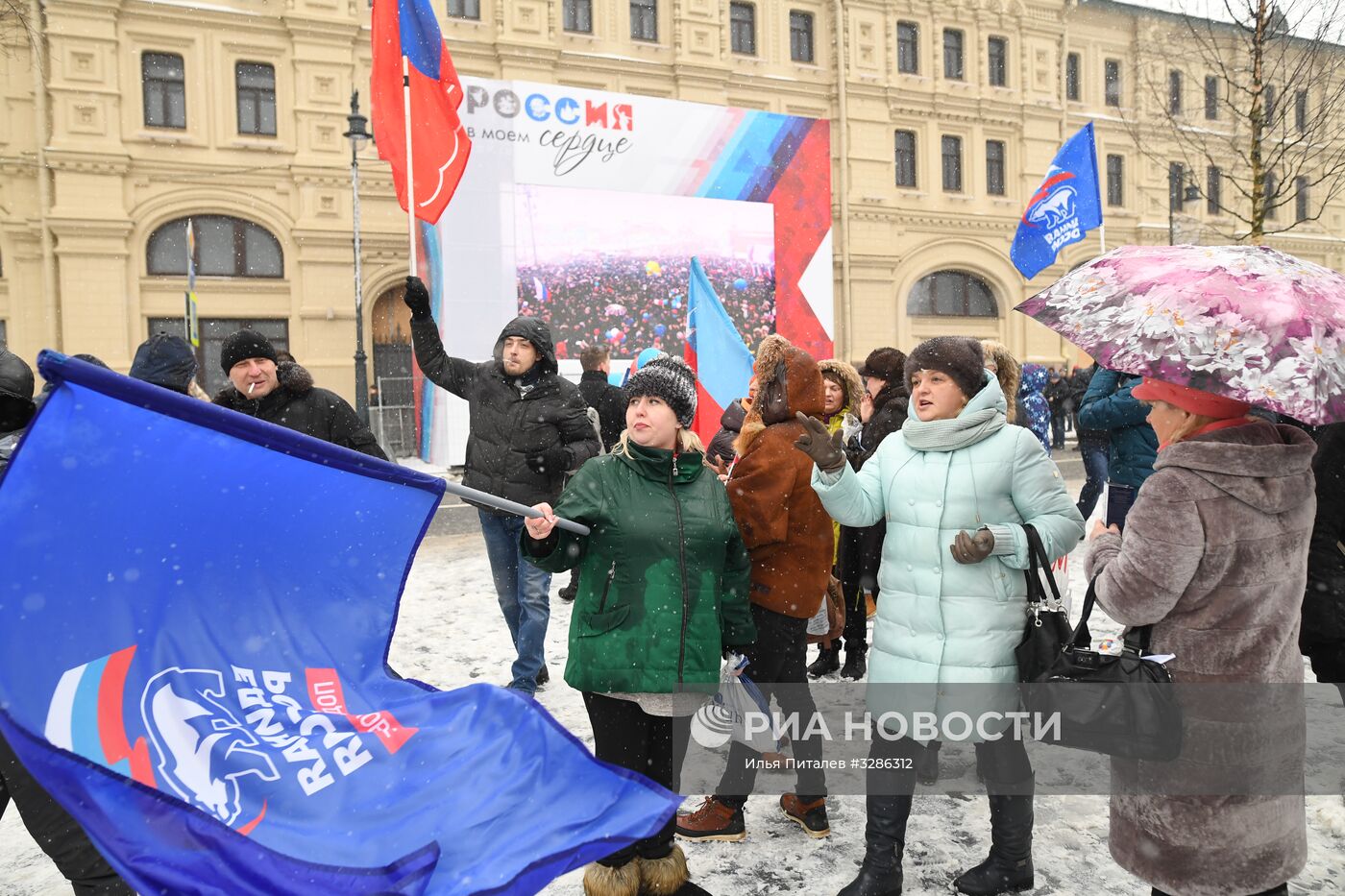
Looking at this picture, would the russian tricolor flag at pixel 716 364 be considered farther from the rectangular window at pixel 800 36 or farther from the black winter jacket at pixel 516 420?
the rectangular window at pixel 800 36

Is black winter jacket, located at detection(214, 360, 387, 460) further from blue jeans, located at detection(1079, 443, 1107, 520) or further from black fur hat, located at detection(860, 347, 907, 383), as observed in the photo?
blue jeans, located at detection(1079, 443, 1107, 520)

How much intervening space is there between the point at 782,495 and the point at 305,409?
252cm

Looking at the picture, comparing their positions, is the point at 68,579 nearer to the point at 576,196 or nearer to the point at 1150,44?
the point at 576,196

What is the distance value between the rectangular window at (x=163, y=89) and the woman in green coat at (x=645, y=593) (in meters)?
21.1

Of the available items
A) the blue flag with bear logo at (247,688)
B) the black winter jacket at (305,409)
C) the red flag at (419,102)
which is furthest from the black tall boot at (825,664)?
the red flag at (419,102)

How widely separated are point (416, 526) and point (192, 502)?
557 mm

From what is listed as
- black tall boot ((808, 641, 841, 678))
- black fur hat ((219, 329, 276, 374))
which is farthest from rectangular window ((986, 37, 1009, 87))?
black fur hat ((219, 329, 276, 374))

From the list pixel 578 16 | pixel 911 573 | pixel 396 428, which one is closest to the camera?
pixel 911 573

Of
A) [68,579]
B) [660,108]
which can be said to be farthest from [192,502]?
[660,108]

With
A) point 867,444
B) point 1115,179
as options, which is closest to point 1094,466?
point 867,444

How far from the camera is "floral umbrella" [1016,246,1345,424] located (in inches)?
78.2

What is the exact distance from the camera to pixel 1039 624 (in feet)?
8.82

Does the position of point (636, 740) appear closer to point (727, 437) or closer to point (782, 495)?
point (782, 495)

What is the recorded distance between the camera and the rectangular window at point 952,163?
26.8 meters
